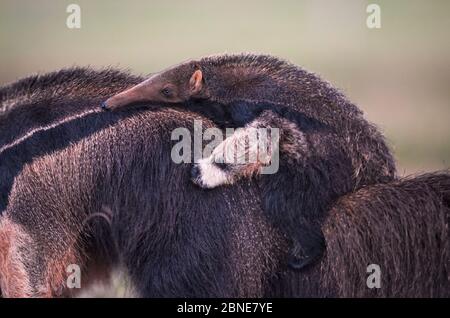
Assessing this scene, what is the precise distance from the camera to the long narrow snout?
490 cm

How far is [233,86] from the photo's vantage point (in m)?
5.01

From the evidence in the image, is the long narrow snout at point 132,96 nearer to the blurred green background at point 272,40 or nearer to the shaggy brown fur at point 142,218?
the shaggy brown fur at point 142,218

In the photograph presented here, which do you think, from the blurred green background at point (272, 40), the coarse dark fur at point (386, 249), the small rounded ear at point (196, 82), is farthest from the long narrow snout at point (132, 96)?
Result: the blurred green background at point (272, 40)

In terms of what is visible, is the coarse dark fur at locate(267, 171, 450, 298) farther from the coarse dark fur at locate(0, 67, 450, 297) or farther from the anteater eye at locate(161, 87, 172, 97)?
the anteater eye at locate(161, 87, 172, 97)

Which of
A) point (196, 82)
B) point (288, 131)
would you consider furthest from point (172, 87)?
point (288, 131)

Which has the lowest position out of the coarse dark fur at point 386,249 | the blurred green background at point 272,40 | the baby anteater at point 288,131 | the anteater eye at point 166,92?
the coarse dark fur at point 386,249

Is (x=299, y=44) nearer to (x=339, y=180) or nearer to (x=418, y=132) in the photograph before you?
(x=418, y=132)

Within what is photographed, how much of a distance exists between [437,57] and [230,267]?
8042mm

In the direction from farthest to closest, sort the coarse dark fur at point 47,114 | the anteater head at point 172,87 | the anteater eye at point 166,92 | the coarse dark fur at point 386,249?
the anteater eye at point 166,92 < the anteater head at point 172,87 < the coarse dark fur at point 47,114 < the coarse dark fur at point 386,249

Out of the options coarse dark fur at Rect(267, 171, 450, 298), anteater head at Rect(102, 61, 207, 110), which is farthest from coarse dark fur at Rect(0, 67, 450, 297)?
anteater head at Rect(102, 61, 207, 110)

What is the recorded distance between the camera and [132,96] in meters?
4.98

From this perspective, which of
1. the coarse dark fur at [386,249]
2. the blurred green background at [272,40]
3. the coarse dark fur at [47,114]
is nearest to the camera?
the coarse dark fur at [386,249]

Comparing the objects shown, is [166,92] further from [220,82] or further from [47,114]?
[47,114]

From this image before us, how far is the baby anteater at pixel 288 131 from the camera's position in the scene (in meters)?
4.59
